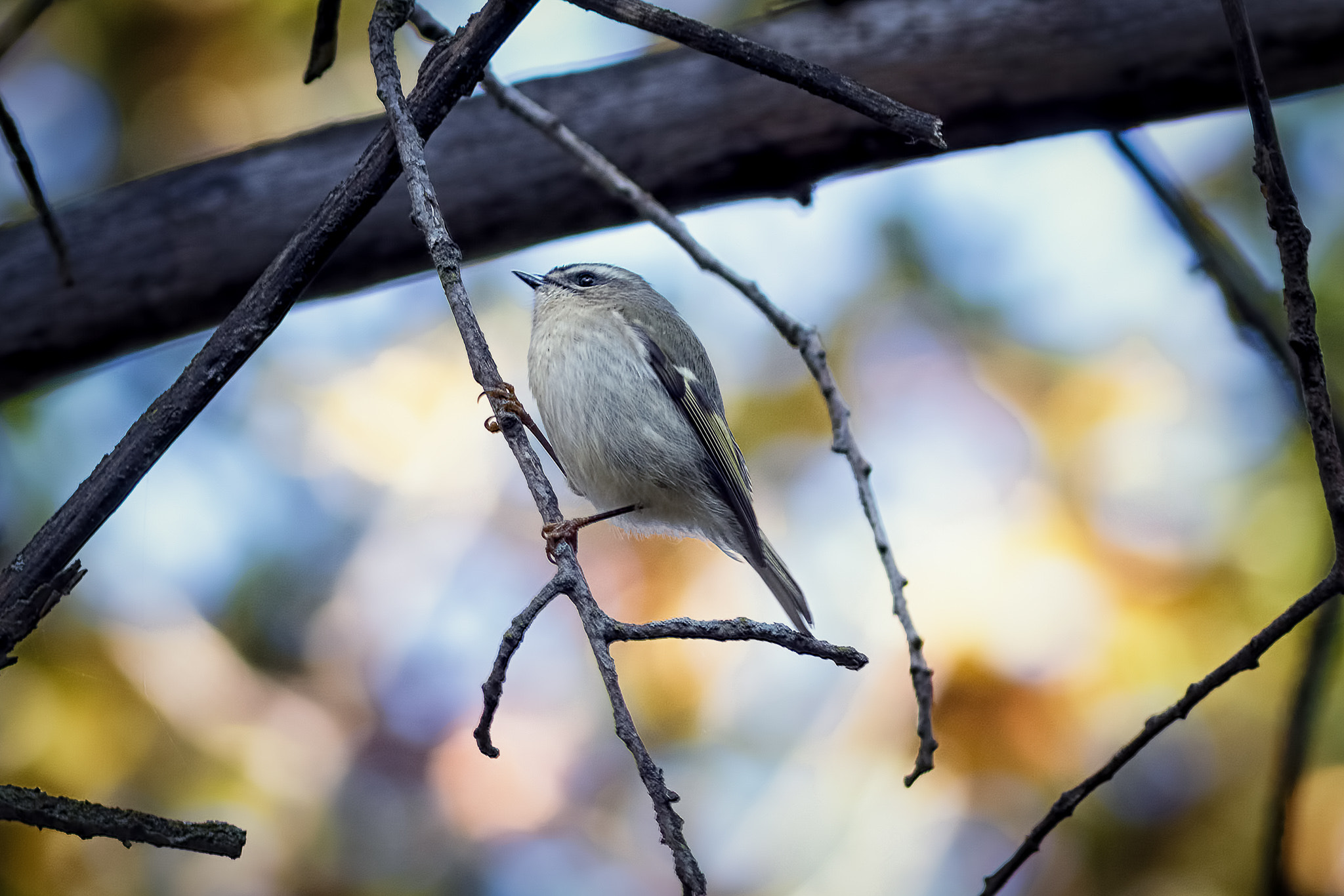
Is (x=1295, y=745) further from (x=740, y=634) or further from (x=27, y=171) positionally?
(x=27, y=171)

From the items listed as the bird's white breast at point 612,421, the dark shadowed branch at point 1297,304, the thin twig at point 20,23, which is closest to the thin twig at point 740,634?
the dark shadowed branch at point 1297,304

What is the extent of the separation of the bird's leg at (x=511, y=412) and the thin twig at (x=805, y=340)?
352 mm

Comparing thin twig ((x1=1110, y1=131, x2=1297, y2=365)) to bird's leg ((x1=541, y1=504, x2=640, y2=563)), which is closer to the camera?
bird's leg ((x1=541, y1=504, x2=640, y2=563))

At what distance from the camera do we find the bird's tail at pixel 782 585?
1983 mm

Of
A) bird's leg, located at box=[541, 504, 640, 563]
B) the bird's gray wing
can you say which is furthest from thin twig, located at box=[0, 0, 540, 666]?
the bird's gray wing

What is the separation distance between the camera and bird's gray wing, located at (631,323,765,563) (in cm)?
201

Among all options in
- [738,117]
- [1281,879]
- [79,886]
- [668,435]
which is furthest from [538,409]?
[1281,879]

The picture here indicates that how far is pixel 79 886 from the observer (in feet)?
6.15

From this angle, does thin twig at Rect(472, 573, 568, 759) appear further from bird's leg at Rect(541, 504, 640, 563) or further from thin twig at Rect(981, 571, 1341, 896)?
thin twig at Rect(981, 571, 1341, 896)

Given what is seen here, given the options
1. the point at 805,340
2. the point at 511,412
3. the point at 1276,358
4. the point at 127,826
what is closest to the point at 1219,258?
the point at 1276,358

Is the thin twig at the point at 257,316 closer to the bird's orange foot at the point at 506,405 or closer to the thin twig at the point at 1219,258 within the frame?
the bird's orange foot at the point at 506,405

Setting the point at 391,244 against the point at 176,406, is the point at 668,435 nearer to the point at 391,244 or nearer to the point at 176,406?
the point at 391,244

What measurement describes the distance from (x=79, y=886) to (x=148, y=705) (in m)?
0.44

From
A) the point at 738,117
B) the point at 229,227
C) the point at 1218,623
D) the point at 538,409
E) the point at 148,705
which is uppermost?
the point at 738,117
